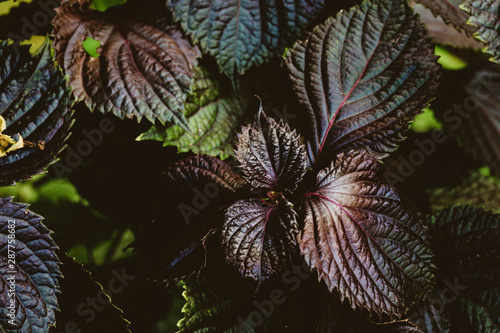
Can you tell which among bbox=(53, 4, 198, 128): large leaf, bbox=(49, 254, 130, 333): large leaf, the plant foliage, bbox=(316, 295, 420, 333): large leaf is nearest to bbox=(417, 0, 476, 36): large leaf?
the plant foliage

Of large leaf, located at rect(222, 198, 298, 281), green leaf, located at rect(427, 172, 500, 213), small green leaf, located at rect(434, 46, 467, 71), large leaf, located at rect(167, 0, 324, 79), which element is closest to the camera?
large leaf, located at rect(222, 198, 298, 281)

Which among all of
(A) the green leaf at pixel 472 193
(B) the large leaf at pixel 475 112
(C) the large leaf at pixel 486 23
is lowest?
(A) the green leaf at pixel 472 193

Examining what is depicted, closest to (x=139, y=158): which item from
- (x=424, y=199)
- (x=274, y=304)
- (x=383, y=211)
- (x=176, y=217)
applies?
(x=176, y=217)

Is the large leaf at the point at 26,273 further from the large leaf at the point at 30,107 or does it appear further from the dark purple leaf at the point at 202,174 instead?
the dark purple leaf at the point at 202,174

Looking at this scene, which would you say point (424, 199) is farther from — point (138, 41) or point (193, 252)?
point (138, 41)

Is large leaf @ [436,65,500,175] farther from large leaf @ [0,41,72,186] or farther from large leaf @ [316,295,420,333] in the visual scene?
large leaf @ [0,41,72,186]

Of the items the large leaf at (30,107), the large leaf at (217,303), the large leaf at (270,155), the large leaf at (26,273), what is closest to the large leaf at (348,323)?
the large leaf at (217,303)
